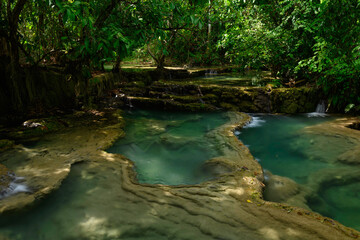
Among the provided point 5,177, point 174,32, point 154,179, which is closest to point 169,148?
point 154,179

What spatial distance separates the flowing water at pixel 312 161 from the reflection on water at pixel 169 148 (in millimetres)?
1399

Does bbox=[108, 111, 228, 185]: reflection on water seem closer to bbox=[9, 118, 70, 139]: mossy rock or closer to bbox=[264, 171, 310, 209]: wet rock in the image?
bbox=[264, 171, 310, 209]: wet rock

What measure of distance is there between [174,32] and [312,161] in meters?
6.64

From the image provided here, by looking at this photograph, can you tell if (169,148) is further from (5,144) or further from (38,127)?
(5,144)

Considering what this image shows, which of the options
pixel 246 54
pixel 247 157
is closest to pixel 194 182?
pixel 247 157


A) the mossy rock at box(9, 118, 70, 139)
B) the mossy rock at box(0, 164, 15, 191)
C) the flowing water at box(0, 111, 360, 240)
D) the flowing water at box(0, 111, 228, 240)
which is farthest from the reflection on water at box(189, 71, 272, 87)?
the mossy rock at box(0, 164, 15, 191)

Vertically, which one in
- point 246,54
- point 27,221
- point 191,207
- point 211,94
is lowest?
point 27,221

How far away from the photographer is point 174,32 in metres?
9.02

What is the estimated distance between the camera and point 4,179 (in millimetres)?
3529

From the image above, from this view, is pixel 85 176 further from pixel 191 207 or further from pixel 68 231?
pixel 191 207

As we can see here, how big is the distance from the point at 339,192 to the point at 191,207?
291 cm

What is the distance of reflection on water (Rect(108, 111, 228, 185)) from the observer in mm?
4441

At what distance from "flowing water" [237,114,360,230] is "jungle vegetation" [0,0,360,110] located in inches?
90.4

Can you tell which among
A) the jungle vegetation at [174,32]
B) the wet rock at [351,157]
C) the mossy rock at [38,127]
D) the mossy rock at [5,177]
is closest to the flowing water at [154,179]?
the wet rock at [351,157]
